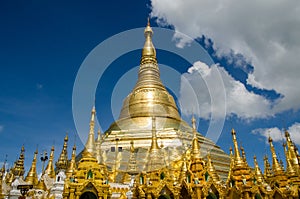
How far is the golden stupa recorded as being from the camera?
2302 centimetres

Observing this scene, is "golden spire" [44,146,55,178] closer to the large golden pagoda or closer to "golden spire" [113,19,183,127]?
the large golden pagoda

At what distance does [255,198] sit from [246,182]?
1.33m

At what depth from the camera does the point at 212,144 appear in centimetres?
2817

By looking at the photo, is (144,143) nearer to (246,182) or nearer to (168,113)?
(168,113)

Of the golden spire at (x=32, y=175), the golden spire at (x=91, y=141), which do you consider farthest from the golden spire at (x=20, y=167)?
the golden spire at (x=91, y=141)

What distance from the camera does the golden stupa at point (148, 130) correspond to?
75.5 feet

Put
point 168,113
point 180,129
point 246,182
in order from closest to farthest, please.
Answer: point 246,182
point 180,129
point 168,113

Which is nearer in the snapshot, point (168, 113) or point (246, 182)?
point (246, 182)

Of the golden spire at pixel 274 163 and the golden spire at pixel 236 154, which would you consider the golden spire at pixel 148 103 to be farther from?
the golden spire at pixel 236 154

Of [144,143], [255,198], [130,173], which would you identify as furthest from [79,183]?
[144,143]

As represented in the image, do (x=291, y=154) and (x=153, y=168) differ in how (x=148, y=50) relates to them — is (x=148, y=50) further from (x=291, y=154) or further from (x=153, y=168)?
(x=153, y=168)

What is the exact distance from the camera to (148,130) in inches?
1037

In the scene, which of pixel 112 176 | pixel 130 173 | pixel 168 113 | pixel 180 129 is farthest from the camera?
pixel 168 113

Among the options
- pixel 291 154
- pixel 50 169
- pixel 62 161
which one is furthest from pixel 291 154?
pixel 50 169
